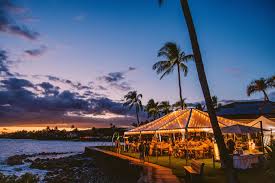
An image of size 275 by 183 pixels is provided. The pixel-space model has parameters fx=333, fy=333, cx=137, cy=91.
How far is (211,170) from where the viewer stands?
61.1 feet

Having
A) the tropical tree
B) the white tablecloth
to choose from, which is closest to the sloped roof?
the white tablecloth

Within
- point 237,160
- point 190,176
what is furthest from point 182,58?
point 190,176

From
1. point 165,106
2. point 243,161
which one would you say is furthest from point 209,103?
point 165,106

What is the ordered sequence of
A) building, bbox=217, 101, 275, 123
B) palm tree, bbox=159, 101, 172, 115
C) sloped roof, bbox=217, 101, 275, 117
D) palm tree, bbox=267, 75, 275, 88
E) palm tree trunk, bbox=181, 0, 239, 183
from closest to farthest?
palm tree trunk, bbox=181, 0, 239, 183 < building, bbox=217, 101, 275, 123 < sloped roof, bbox=217, 101, 275, 117 < palm tree, bbox=267, 75, 275, 88 < palm tree, bbox=159, 101, 172, 115

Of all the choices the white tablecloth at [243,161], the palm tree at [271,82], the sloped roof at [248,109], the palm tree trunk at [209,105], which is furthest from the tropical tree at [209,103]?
the palm tree at [271,82]

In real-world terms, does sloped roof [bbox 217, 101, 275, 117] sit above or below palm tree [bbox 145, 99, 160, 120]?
below

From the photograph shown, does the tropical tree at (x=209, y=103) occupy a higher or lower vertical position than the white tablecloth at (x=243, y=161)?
higher

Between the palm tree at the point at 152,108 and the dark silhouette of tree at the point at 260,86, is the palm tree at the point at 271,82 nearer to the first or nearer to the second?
the dark silhouette of tree at the point at 260,86

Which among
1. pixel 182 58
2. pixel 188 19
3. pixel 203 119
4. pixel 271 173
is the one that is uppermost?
pixel 182 58

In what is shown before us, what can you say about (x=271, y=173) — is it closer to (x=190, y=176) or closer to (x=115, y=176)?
(x=190, y=176)

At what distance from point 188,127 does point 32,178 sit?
12004 millimetres

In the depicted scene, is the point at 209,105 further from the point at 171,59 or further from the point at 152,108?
the point at 152,108

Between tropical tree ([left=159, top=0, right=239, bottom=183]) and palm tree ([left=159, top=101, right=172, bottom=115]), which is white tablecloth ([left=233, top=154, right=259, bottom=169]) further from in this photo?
palm tree ([left=159, top=101, right=172, bottom=115])

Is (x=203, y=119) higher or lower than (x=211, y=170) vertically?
higher
